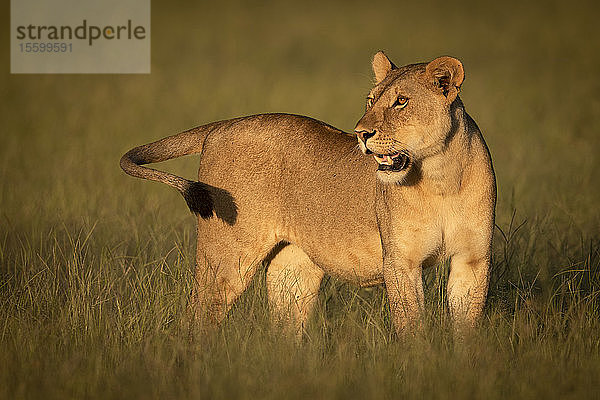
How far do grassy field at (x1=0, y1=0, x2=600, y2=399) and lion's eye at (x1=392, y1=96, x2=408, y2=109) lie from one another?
896mm

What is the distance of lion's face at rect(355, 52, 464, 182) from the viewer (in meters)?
4.38

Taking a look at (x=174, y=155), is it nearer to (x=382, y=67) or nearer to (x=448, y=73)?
(x=382, y=67)

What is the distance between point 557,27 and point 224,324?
46.1 feet

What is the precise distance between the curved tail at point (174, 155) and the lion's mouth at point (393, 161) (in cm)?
83

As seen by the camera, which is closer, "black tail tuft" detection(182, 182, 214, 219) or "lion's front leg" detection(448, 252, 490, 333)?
"lion's front leg" detection(448, 252, 490, 333)

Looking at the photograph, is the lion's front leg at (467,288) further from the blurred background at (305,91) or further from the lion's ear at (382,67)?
the blurred background at (305,91)

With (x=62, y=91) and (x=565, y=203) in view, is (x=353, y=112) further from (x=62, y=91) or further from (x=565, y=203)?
(x=565, y=203)

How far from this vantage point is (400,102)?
4441mm

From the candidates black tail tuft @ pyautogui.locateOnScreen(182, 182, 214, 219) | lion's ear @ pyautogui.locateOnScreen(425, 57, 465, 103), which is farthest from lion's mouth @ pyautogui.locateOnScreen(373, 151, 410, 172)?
black tail tuft @ pyautogui.locateOnScreen(182, 182, 214, 219)

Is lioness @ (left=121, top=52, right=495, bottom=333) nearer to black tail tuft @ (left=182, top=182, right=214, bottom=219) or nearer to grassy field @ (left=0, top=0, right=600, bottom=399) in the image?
black tail tuft @ (left=182, top=182, right=214, bottom=219)

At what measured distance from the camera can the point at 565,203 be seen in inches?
299

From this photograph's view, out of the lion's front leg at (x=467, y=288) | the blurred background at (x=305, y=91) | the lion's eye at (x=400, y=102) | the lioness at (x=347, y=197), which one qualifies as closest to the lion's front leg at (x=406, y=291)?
the lioness at (x=347, y=197)

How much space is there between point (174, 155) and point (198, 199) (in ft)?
1.86

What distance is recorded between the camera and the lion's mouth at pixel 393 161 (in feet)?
14.6
